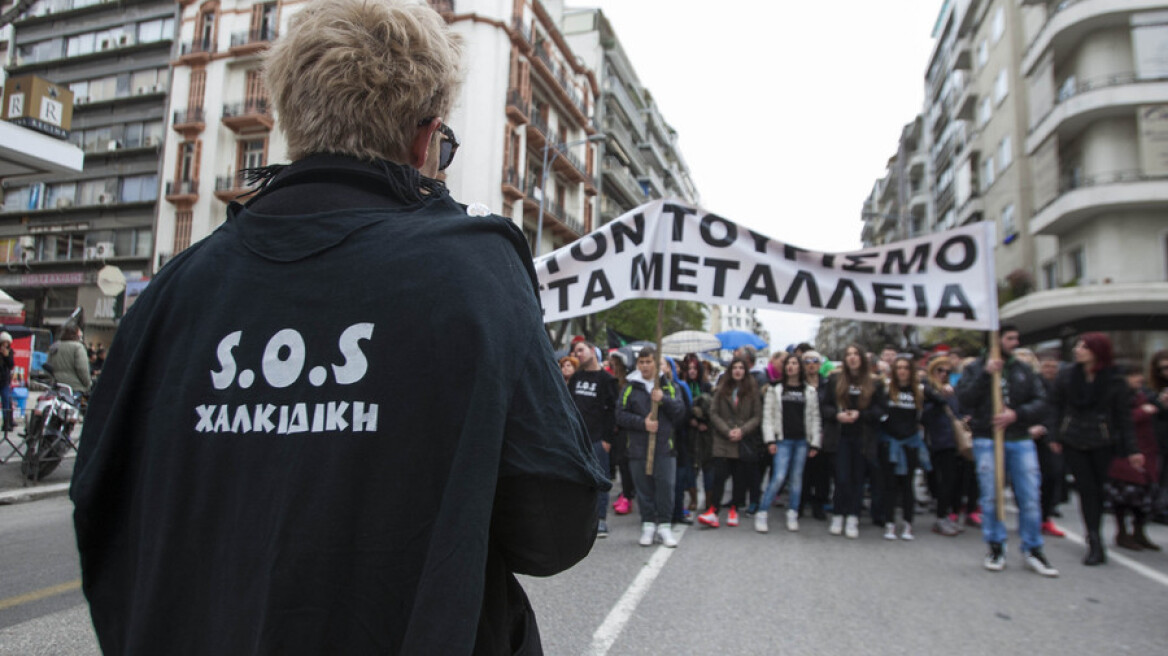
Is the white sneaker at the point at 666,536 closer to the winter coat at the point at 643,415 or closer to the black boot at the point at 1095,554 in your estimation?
the winter coat at the point at 643,415

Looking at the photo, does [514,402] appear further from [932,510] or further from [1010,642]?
[932,510]

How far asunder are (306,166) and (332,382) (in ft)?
1.31

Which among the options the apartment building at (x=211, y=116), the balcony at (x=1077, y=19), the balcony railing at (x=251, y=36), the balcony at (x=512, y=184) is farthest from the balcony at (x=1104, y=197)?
the balcony railing at (x=251, y=36)

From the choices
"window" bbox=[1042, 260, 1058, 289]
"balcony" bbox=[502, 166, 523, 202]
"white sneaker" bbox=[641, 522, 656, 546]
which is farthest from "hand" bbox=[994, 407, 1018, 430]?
"balcony" bbox=[502, 166, 523, 202]

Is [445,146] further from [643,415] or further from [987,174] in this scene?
[987,174]

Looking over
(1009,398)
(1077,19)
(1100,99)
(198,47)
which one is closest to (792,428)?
(1009,398)


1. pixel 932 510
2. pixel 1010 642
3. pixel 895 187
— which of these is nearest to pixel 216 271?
pixel 1010 642

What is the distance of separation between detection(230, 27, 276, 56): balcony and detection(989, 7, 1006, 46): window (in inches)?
1246

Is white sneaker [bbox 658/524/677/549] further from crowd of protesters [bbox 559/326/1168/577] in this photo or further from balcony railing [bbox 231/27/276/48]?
balcony railing [bbox 231/27/276/48]

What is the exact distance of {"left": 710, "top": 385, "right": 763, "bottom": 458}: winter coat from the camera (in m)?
8.27

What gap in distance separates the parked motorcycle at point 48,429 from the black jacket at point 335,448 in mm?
8817

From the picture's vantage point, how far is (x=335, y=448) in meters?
0.99

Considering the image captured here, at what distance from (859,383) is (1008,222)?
25.8 m

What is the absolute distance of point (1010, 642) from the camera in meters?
4.15
